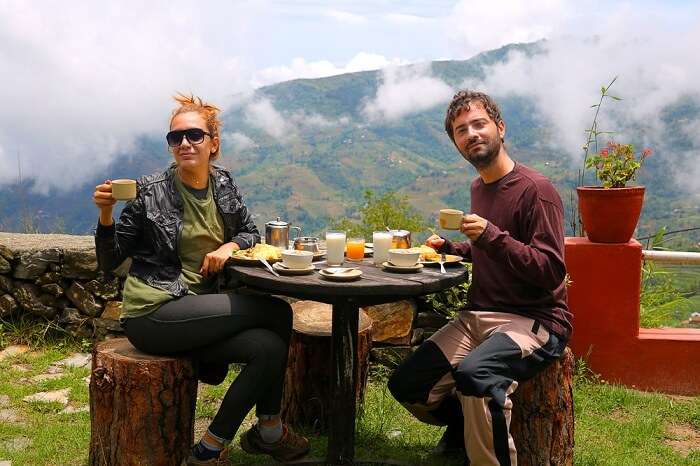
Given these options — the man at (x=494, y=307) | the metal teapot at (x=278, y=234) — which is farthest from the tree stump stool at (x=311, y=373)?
the man at (x=494, y=307)

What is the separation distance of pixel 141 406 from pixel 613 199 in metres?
3.32

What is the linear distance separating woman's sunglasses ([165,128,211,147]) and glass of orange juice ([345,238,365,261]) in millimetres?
890

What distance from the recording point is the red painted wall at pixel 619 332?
5.05 metres

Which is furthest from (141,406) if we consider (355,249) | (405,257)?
(405,257)

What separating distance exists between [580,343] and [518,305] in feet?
6.42

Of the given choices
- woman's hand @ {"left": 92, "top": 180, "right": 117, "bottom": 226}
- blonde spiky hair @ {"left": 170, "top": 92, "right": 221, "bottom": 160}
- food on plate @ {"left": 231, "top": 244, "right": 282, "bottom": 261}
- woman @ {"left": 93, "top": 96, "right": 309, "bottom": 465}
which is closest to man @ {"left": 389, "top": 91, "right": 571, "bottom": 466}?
woman @ {"left": 93, "top": 96, "right": 309, "bottom": 465}

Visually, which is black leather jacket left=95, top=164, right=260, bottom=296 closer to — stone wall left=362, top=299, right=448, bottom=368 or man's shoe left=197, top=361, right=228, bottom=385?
man's shoe left=197, top=361, right=228, bottom=385

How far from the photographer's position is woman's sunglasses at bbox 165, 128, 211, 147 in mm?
3596

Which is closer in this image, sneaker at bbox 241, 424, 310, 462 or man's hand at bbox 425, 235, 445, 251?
sneaker at bbox 241, 424, 310, 462

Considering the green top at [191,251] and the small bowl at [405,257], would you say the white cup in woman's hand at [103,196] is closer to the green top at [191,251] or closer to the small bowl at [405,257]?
the green top at [191,251]

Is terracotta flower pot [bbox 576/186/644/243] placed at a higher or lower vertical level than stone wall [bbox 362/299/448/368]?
higher

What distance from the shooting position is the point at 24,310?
589 cm

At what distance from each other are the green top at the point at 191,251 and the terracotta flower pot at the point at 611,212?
8.65 feet

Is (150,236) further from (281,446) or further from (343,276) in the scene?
(281,446)
